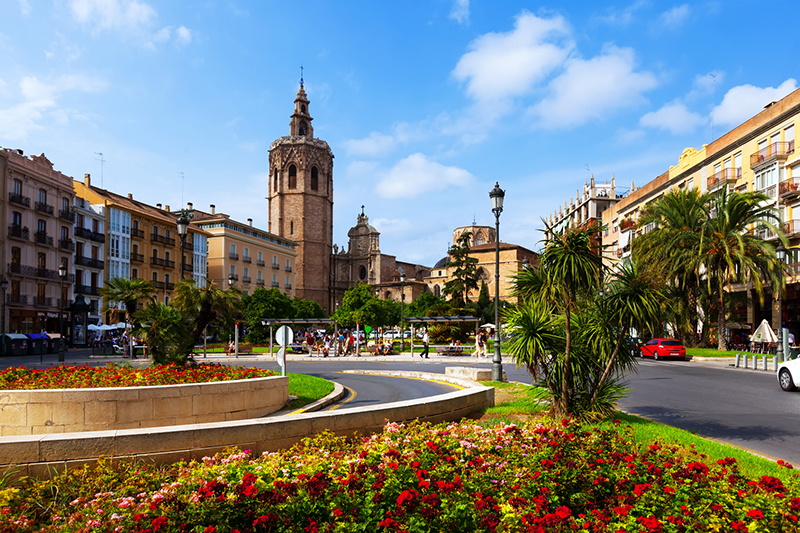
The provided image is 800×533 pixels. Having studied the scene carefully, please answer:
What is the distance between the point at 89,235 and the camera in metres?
52.1

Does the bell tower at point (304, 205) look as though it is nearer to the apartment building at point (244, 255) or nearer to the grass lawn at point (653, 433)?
the apartment building at point (244, 255)

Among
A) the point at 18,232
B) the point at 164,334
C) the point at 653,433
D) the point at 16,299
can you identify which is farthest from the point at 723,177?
the point at 16,299

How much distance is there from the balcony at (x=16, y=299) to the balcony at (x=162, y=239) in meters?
18.2

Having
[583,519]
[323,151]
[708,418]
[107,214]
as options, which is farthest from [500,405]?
[323,151]

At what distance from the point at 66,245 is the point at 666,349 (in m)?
48.2

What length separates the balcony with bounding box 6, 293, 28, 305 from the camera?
4203 cm

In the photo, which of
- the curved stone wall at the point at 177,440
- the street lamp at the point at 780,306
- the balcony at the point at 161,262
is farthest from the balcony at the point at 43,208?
the street lamp at the point at 780,306

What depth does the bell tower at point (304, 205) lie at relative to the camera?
96750mm

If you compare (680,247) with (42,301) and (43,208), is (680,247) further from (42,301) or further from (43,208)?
(43,208)

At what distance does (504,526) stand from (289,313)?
47.9 m

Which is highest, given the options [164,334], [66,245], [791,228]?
[66,245]

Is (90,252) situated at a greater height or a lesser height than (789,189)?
lesser

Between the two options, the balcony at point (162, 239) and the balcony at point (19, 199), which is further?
the balcony at point (162, 239)

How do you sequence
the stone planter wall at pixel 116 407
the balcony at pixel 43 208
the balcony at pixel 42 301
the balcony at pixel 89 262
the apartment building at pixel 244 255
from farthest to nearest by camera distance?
the apartment building at pixel 244 255 → the balcony at pixel 89 262 → the balcony at pixel 43 208 → the balcony at pixel 42 301 → the stone planter wall at pixel 116 407
